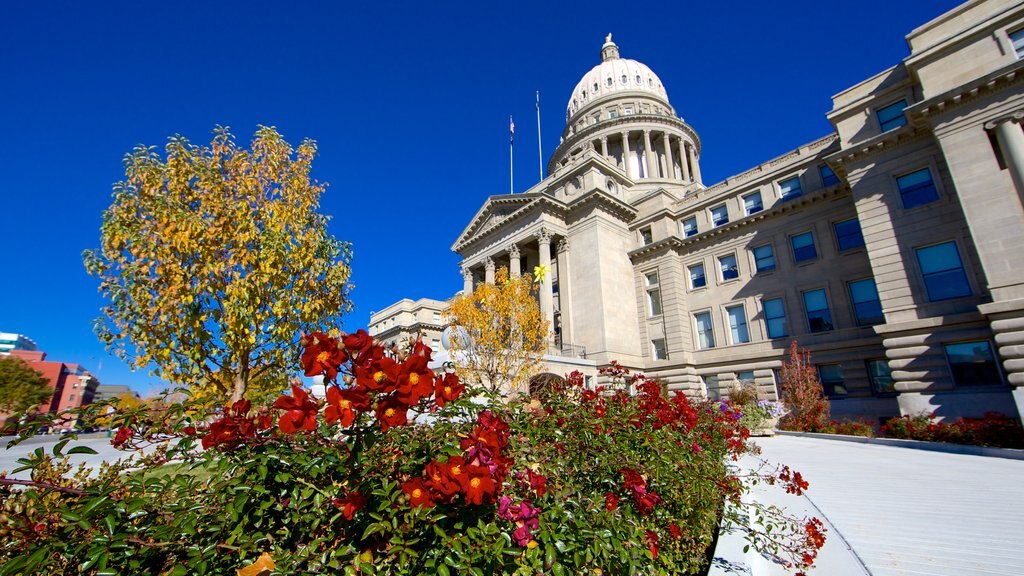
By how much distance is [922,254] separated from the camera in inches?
738

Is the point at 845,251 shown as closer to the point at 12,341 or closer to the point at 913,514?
the point at 913,514

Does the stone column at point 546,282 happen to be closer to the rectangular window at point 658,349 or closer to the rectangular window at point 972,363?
the rectangular window at point 658,349

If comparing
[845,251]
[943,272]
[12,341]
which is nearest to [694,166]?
[845,251]

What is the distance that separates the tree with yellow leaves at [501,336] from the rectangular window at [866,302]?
1803 centimetres

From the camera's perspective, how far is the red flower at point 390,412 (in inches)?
94.9

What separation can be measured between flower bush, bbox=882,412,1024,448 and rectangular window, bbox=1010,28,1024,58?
1454 cm

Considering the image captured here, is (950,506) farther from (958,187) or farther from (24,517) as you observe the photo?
(958,187)

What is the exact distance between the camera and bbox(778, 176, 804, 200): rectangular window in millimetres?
27542

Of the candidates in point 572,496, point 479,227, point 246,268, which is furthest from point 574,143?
point 572,496

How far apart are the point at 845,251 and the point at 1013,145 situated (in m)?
9.50

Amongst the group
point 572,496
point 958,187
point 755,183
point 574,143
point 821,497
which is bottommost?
point 821,497

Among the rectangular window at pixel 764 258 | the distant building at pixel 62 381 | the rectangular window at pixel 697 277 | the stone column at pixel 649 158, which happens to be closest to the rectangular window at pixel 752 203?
the rectangular window at pixel 764 258

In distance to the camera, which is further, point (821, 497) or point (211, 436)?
point (821, 497)

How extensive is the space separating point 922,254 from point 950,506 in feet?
57.8
